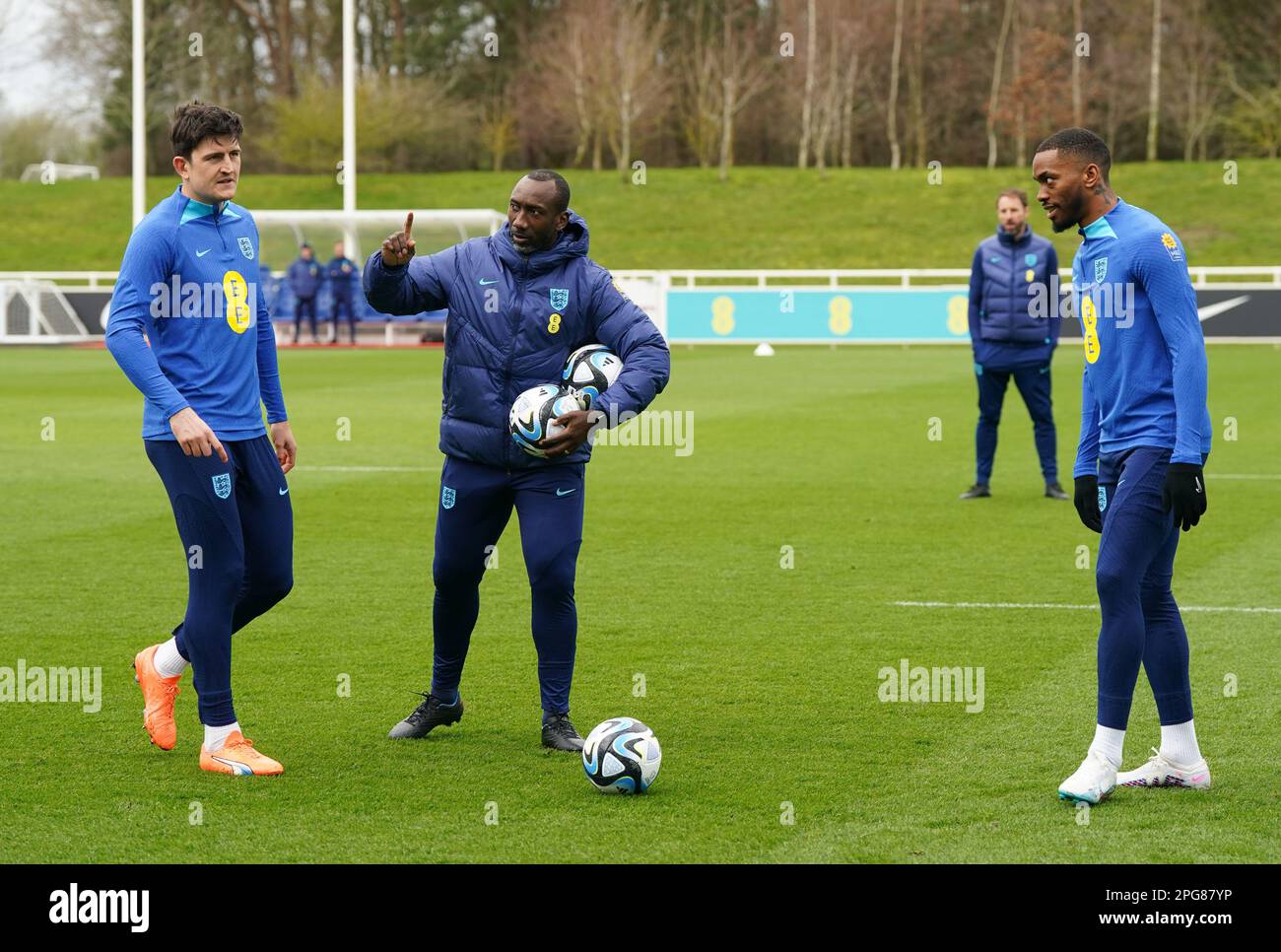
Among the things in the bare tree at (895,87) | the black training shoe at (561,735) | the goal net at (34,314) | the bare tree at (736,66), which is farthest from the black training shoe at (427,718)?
the bare tree at (895,87)

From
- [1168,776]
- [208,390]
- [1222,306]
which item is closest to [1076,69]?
[1222,306]

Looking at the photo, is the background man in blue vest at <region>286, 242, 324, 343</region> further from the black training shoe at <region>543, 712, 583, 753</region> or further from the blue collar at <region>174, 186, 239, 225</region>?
the black training shoe at <region>543, 712, 583, 753</region>

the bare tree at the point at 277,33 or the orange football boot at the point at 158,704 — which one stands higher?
the bare tree at the point at 277,33

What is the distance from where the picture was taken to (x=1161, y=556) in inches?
220

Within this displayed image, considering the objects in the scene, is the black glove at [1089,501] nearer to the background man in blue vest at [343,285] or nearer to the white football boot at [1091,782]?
the white football boot at [1091,782]

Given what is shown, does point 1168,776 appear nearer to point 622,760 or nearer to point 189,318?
point 622,760

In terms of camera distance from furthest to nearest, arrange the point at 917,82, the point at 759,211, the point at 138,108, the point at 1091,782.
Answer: the point at 917,82 → the point at 759,211 → the point at 138,108 → the point at 1091,782

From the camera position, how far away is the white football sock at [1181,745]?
5621mm

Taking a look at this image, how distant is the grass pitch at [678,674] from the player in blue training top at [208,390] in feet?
1.55

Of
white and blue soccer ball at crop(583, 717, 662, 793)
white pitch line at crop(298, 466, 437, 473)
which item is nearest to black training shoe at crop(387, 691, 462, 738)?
white and blue soccer ball at crop(583, 717, 662, 793)

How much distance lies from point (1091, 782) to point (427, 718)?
237 cm

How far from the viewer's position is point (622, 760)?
5531mm

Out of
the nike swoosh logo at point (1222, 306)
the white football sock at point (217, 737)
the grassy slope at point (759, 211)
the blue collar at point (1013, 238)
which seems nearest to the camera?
the white football sock at point (217, 737)

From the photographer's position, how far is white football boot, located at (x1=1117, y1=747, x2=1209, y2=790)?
561cm
